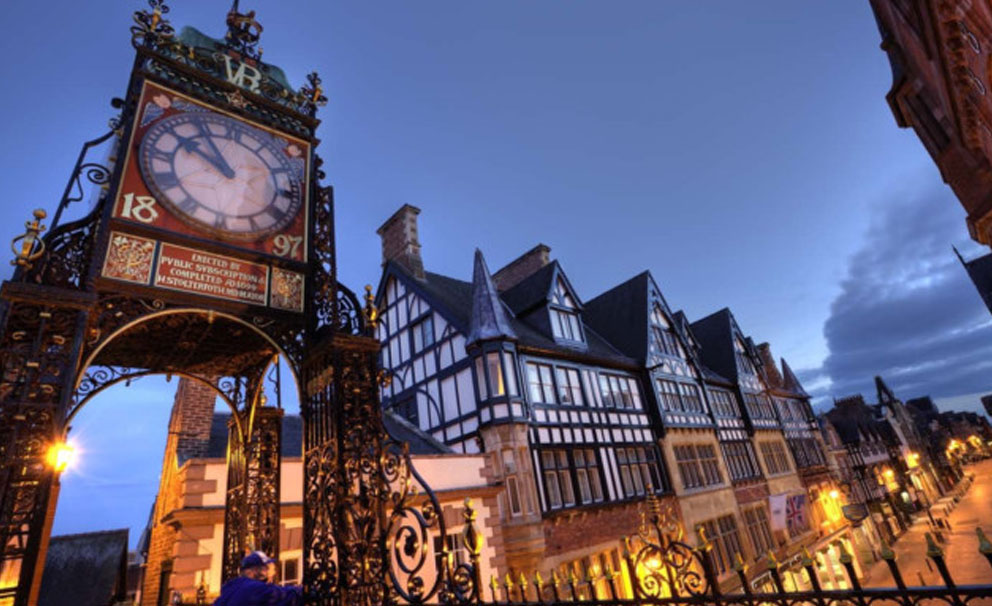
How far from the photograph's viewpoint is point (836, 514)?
106 ft

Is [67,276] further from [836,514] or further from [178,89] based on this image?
[836,514]

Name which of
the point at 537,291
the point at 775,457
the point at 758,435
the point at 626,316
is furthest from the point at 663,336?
the point at 775,457

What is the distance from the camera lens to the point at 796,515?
26.8m

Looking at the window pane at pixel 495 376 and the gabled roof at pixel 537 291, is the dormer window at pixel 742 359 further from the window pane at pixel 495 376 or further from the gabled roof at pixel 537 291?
the window pane at pixel 495 376

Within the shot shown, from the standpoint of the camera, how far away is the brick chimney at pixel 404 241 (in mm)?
20125

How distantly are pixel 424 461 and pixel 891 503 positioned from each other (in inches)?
1959

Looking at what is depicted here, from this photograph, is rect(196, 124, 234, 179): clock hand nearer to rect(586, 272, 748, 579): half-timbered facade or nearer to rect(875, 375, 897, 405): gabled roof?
rect(586, 272, 748, 579): half-timbered facade

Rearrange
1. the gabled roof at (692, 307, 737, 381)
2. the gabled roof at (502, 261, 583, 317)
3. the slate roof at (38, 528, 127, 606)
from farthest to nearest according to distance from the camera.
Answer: the gabled roof at (692, 307, 737, 381)
the gabled roof at (502, 261, 583, 317)
the slate roof at (38, 528, 127, 606)

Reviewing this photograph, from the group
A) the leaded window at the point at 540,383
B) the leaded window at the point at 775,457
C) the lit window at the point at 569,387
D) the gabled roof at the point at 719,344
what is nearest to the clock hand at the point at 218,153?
the leaded window at the point at 540,383

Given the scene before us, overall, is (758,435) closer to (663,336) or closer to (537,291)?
(663,336)

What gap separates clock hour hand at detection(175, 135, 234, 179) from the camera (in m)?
5.46

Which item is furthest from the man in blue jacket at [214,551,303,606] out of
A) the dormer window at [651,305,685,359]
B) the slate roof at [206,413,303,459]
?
the dormer window at [651,305,685,359]

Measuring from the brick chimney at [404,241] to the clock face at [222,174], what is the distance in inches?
544

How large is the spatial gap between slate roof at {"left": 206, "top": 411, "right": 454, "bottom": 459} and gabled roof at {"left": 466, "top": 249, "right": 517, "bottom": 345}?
3.44 m
